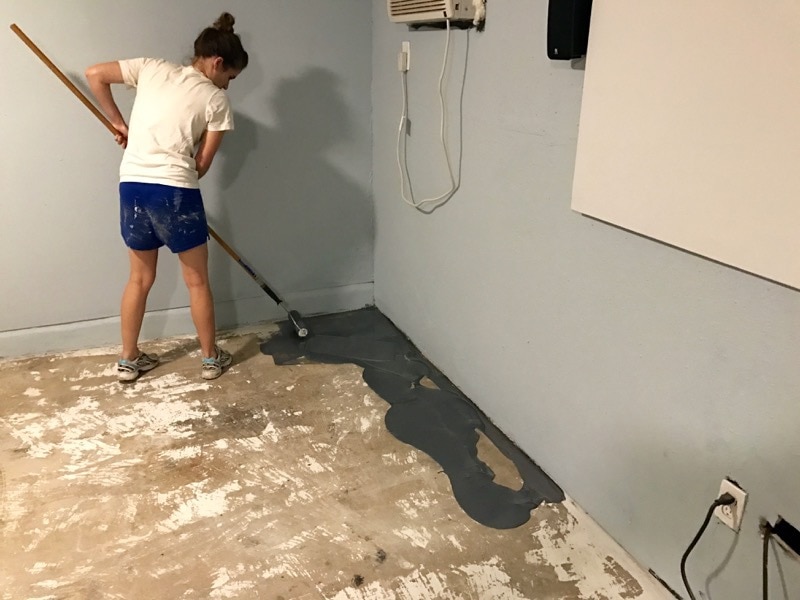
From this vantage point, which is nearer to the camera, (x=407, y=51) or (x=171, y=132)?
(x=171, y=132)

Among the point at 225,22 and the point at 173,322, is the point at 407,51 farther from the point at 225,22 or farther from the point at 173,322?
the point at 173,322

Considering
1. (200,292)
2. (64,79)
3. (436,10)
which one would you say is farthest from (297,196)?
(436,10)

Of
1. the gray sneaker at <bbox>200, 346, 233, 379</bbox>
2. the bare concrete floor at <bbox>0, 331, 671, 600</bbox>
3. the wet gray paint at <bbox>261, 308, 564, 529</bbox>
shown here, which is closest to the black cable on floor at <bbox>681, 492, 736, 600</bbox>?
the bare concrete floor at <bbox>0, 331, 671, 600</bbox>

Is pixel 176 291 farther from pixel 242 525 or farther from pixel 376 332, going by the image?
pixel 242 525

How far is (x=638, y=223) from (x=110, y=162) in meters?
2.08

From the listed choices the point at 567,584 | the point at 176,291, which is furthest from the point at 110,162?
the point at 567,584

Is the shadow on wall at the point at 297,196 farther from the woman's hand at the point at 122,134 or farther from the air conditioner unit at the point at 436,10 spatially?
the air conditioner unit at the point at 436,10

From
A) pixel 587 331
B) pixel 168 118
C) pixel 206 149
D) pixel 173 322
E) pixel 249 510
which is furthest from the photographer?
pixel 173 322

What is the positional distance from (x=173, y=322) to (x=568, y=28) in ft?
6.86

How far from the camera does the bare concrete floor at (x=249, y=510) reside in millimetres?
1532

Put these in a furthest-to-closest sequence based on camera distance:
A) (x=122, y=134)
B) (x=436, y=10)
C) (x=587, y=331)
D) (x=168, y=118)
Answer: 1. (x=122, y=134)
2. (x=168, y=118)
3. (x=436, y=10)
4. (x=587, y=331)

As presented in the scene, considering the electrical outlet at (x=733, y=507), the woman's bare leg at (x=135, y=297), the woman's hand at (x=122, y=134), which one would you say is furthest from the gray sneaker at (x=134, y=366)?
the electrical outlet at (x=733, y=507)

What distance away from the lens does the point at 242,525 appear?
5.58ft

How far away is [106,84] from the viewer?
2223 mm
